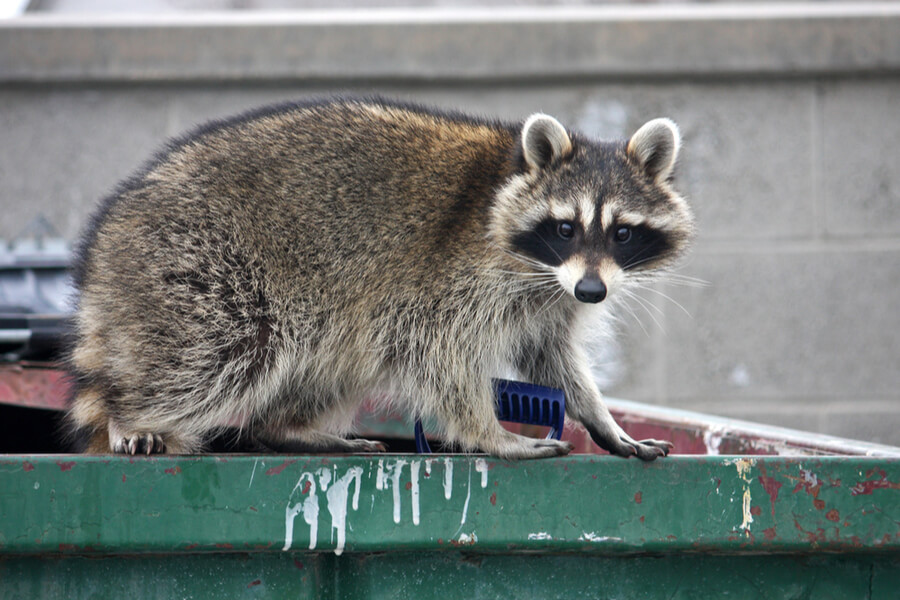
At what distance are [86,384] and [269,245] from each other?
1.86 ft

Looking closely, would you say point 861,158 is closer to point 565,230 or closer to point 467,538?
point 565,230

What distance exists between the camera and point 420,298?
2381mm

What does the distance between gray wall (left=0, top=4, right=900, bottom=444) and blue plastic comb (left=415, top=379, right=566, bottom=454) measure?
2680 mm

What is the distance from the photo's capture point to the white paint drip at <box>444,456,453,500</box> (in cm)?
173

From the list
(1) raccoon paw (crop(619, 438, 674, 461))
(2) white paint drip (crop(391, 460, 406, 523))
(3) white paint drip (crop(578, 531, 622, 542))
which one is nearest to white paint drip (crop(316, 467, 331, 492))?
(2) white paint drip (crop(391, 460, 406, 523))

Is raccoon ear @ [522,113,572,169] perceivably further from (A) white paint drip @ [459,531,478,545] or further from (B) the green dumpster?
(A) white paint drip @ [459,531,478,545]

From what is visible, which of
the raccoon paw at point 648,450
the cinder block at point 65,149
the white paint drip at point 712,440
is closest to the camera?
the raccoon paw at point 648,450

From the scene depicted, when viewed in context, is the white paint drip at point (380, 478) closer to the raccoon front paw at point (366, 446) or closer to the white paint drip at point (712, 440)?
the raccoon front paw at point (366, 446)

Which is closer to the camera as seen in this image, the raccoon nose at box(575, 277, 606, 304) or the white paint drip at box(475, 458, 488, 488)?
the white paint drip at box(475, 458, 488, 488)

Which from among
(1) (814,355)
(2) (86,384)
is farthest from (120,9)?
(1) (814,355)

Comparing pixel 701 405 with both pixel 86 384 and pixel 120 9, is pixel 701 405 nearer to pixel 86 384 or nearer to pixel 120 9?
pixel 86 384

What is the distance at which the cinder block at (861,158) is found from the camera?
16.4 feet

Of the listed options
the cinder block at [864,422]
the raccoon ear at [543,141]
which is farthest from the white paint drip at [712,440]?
the cinder block at [864,422]

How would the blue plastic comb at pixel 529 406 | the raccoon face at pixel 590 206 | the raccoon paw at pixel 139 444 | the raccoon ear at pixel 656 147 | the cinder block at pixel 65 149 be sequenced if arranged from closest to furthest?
1. the raccoon paw at pixel 139 444
2. the blue plastic comb at pixel 529 406
3. the raccoon face at pixel 590 206
4. the raccoon ear at pixel 656 147
5. the cinder block at pixel 65 149
